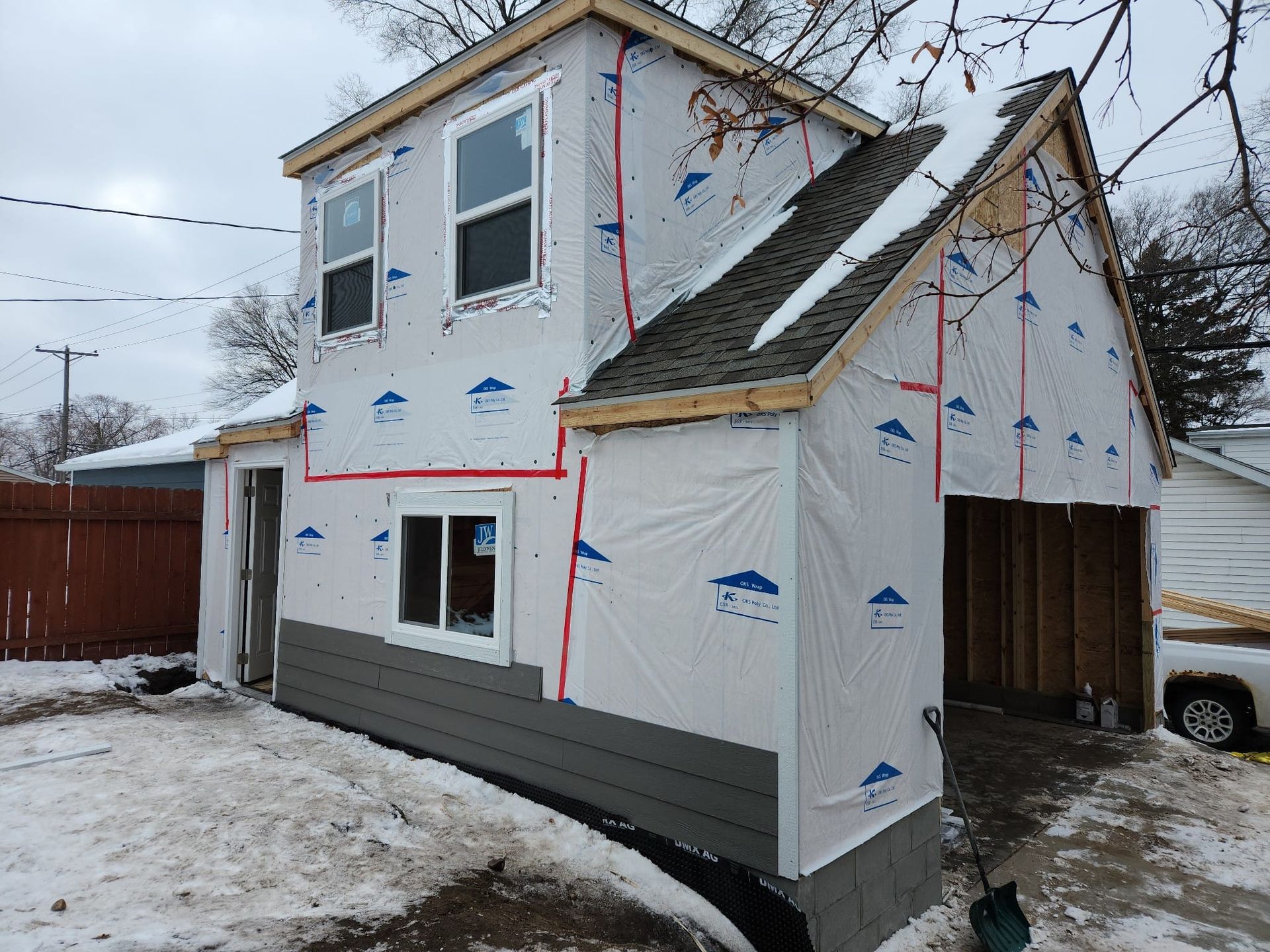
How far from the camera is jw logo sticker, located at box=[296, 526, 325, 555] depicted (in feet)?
23.2

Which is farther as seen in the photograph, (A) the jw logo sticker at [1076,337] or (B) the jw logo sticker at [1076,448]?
(A) the jw logo sticker at [1076,337]

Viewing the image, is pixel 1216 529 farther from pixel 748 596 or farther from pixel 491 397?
pixel 491 397

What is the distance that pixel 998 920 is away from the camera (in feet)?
12.9

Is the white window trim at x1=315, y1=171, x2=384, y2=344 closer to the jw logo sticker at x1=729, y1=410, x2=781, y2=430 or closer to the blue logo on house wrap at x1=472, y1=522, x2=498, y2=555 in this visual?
the blue logo on house wrap at x1=472, y1=522, x2=498, y2=555

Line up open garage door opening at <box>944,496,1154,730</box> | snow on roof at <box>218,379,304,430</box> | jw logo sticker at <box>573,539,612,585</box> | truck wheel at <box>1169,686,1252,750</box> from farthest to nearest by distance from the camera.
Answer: open garage door opening at <box>944,496,1154,730</box> → truck wheel at <box>1169,686,1252,750</box> → snow on roof at <box>218,379,304,430</box> → jw logo sticker at <box>573,539,612,585</box>

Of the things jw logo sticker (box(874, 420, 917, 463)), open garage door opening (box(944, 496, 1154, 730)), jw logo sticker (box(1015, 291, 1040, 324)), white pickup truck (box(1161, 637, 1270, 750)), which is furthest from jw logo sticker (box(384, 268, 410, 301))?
white pickup truck (box(1161, 637, 1270, 750))

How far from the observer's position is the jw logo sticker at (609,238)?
16.6 ft

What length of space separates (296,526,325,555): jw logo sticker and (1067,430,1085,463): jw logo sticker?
6.54 metres

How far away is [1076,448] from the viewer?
6559mm

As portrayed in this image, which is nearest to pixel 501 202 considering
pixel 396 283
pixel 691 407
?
pixel 396 283

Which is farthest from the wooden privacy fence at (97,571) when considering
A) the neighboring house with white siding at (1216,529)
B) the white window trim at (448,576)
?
the neighboring house with white siding at (1216,529)

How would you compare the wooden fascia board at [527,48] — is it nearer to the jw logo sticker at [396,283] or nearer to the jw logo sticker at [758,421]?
the jw logo sticker at [396,283]

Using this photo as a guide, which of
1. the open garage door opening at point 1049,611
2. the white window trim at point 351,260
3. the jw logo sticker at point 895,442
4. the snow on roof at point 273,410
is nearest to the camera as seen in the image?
the jw logo sticker at point 895,442

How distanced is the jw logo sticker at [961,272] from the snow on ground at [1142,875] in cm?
377
